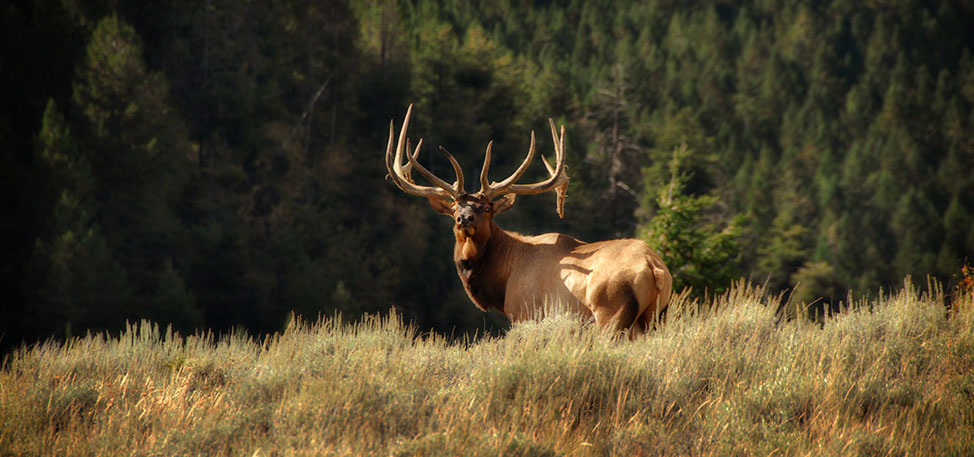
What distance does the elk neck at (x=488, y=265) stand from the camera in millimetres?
8836

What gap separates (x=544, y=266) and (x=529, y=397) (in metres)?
3.07

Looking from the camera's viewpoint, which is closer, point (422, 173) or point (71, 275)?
point (422, 173)

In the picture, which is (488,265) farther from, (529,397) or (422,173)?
(529,397)

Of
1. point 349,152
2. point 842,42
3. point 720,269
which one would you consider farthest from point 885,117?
point 720,269

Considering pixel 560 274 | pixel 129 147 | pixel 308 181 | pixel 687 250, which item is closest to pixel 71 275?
pixel 129 147

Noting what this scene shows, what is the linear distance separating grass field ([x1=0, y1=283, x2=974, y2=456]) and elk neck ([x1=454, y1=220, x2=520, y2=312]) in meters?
2.26

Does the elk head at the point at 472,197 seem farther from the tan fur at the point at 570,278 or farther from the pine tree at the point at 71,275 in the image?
the pine tree at the point at 71,275

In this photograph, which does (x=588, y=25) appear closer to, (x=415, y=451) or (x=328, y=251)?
(x=328, y=251)

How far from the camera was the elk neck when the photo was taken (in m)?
8.84

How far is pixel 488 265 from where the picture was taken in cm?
893

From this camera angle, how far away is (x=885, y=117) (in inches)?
3034

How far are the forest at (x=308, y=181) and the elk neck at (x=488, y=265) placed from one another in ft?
32.7

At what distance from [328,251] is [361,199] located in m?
3.68

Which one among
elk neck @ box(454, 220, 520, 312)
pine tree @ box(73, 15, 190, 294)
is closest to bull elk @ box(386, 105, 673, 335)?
elk neck @ box(454, 220, 520, 312)
